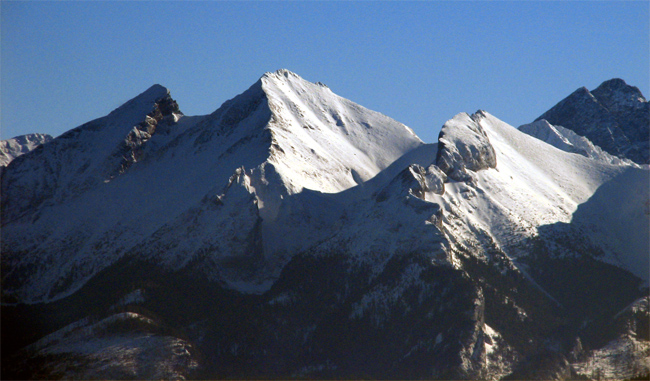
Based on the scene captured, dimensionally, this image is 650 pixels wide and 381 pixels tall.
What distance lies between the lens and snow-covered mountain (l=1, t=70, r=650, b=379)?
12475cm

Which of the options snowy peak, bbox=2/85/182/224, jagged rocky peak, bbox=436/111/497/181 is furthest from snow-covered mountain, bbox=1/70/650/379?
snowy peak, bbox=2/85/182/224

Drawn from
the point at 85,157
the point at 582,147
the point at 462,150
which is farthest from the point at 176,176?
the point at 582,147

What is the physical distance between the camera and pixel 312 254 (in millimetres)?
139625

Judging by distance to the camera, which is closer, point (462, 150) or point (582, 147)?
point (462, 150)

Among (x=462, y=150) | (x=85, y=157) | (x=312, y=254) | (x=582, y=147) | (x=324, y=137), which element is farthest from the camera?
(x=582, y=147)

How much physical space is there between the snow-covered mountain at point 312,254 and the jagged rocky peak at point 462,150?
36 cm

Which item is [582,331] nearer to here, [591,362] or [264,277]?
[591,362]

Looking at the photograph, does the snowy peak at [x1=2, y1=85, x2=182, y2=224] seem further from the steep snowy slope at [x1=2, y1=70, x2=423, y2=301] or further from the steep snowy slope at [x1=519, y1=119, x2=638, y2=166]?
the steep snowy slope at [x1=519, y1=119, x2=638, y2=166]

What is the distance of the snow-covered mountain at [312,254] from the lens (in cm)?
12475

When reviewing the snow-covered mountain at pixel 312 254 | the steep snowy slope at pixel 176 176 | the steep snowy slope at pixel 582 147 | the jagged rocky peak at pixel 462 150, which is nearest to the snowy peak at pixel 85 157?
the steep snowy slope at pixel 176 176

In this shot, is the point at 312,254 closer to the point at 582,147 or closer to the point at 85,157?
the point at 85,157

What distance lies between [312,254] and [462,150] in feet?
100

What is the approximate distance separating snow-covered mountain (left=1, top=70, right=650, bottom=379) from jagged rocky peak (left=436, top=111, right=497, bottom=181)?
358 millimetres

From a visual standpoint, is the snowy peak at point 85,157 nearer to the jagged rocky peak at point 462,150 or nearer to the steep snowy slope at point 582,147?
the jagged rocky peak at point 462,150
